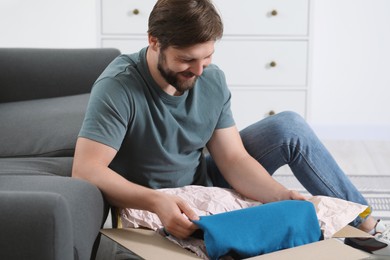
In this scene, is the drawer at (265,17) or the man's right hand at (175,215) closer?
the man's right hand at (175,215)

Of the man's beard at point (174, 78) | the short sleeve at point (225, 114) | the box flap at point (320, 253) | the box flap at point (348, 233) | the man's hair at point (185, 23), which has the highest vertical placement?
the man's hair at point (185, 23)

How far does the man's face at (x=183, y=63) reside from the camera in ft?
4.95

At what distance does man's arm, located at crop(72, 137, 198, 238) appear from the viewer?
1437 mm

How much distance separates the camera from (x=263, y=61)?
3.26 meters

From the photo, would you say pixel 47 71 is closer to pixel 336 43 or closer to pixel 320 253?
pixel 320 253

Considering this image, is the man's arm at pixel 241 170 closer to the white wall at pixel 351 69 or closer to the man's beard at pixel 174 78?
the man's beard at pixel 174 78

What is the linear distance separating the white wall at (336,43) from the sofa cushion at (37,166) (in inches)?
69.0

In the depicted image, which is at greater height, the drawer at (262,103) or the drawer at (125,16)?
the drawer at (125,16)

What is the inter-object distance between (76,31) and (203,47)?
7.05 feet

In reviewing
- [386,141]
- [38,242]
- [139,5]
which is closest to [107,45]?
[139,5]

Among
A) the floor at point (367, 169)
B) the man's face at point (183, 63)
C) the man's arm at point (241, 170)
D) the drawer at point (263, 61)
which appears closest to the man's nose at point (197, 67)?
the man's face at point (183, 63)

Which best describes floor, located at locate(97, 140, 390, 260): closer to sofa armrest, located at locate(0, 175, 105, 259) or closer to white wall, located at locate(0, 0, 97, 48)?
sofa armrest, located at locate(0, 175, 105, 259)

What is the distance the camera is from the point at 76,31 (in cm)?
355

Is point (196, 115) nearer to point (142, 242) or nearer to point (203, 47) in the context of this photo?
point (203, 47)
